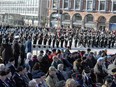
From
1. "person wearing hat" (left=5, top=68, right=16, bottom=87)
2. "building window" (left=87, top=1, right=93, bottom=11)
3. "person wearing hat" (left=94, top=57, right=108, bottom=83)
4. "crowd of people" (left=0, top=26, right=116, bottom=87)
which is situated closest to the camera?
"person wearing hat" (left=5, top=68, right=16, bottom=87)

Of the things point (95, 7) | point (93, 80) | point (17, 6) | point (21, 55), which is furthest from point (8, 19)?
point (93, 80)

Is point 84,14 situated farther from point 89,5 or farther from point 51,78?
point 51,78

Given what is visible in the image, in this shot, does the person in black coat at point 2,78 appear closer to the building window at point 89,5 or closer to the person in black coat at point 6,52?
the person in black coat at point 6,52

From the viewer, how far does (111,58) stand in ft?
61.4

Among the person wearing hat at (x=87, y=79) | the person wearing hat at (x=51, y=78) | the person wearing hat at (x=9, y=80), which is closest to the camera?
the person wearing hat at (x=9, y=80)

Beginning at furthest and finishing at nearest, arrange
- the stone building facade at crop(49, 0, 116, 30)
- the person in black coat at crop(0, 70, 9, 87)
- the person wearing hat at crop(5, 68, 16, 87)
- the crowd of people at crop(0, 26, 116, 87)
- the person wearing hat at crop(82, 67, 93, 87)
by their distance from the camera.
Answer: the stone building facade at crop(49, 0, 116, 30) < the person wearing hat at crop(82, 67, 93, 87) < the crowd of people at crop(0, 26, 116, 87) < the person wearing hat at crop(5, 68, 16, 87) < the person in black coat at crop(0, 70, 9, 87)

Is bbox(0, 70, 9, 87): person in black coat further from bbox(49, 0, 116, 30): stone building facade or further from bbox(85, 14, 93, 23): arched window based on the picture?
bbox(85, 14, 93, 23): arched window

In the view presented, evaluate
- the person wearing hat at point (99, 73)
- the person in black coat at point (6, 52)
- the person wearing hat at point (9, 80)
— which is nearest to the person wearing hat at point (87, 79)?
the person wearing hat at point (99, 73)

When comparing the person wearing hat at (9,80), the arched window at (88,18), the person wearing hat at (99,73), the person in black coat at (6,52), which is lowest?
the arched window at (88,18)

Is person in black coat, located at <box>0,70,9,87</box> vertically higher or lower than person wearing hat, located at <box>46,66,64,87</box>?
higher

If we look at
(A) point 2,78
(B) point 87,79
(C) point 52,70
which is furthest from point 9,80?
(B) point 87,79

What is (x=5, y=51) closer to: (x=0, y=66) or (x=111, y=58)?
(x=111, y=58)

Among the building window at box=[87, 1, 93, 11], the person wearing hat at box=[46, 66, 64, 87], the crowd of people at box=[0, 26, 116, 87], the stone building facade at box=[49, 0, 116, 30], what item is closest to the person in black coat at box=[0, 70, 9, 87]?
the crowd of people at box=[0, 26, 116, 87]

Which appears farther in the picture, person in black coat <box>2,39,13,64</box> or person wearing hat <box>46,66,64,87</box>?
person in black coat <box>2,39,13,64</box>
